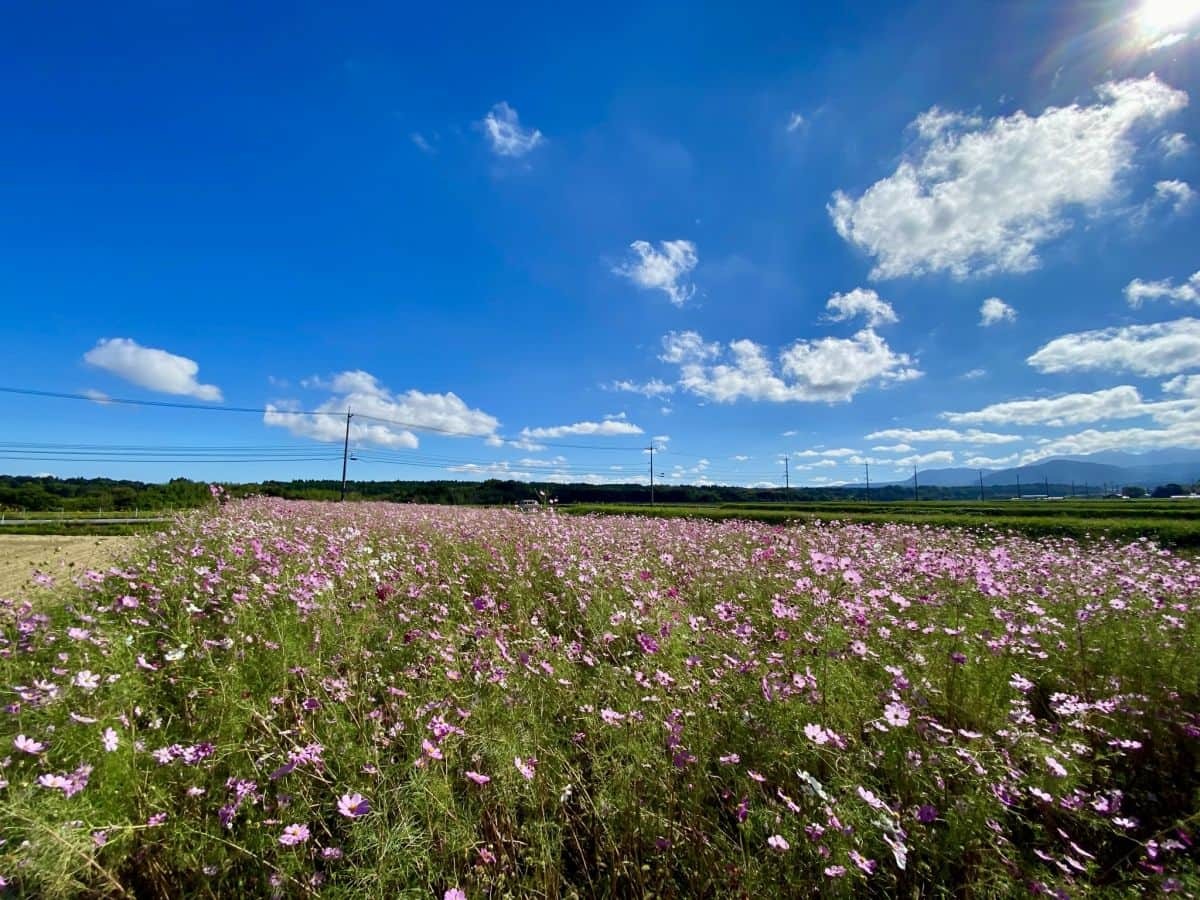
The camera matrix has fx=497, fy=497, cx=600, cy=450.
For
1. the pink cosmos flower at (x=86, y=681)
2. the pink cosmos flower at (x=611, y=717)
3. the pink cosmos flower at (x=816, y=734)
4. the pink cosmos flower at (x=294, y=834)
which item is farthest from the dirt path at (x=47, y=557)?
the pink cosmos flower at (x=816, y=734)

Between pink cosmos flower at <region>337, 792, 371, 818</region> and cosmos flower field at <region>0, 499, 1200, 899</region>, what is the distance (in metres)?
0.05

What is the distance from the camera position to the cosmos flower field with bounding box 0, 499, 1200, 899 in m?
1.71

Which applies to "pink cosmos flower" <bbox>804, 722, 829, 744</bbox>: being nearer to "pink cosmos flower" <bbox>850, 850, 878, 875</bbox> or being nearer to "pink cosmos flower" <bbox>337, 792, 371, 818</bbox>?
"pink cosmos flower" <bbox>850, 850, 878, 875</bbox>

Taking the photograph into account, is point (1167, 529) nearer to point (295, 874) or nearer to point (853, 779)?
point (853, 779)

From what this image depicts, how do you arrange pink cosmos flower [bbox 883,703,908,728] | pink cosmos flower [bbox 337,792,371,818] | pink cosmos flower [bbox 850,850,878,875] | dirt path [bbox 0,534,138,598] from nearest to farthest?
pink cosmos flower [bbox 850,850,878,875] < pink cosmos flower [bbox 337,792,371,818] < pink cosmos flower [bbox 883,703,908,728] < dirt path [bbox 0,534,138,598]

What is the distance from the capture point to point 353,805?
5.78 feet

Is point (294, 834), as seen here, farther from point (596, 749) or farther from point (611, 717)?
point (596, 749)

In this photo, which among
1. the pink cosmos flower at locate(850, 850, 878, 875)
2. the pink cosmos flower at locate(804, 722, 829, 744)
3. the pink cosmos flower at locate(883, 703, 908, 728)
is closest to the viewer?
the pink cosmos flower at locate(850, 850, 878, 875)

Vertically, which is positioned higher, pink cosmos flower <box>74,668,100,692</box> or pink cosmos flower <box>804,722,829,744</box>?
pink cosmos flower <box>74,668,100,692</box>

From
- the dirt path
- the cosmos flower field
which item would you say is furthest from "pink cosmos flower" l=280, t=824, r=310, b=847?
the dirt path

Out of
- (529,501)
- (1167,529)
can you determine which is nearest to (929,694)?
(529,501)

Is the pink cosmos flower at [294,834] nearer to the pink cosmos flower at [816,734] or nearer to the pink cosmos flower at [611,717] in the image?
the pink cosmos flower at [611,717]

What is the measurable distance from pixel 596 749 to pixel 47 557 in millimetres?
18317

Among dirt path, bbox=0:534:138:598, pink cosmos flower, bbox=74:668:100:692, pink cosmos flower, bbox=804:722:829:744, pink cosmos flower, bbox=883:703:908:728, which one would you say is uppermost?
pink cosmos flower, bbox=74:668:100:692
